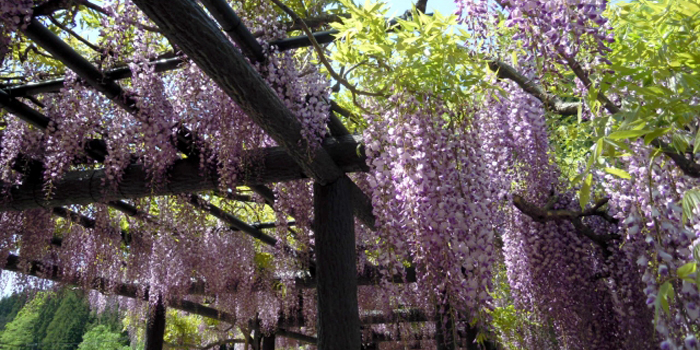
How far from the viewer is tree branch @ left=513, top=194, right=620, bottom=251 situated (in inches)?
143

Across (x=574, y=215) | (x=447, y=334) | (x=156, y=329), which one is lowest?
(x=447, y=334)

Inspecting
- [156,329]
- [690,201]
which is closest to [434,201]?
[690,201]

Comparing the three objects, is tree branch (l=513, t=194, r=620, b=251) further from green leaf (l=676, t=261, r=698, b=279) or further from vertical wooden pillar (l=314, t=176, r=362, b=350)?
green leaf (l=676, t=261, r=698, b=279)

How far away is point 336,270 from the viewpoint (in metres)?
3.46

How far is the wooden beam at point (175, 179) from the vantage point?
141 inches

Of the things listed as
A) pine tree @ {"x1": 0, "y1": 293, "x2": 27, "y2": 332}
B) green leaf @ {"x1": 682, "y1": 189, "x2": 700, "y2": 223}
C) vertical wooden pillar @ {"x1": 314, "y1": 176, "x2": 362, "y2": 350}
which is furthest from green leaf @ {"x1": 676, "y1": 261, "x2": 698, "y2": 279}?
pine tree @ {"x1": 0, "y1": 293, "x2": 27, "y2": 332}

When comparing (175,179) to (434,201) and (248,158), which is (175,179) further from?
(434,201)

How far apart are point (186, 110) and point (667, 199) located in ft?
10.1

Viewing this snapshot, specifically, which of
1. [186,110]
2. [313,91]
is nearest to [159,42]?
[186,110]

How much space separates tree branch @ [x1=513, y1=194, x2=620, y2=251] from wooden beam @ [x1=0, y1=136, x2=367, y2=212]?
1176 mm

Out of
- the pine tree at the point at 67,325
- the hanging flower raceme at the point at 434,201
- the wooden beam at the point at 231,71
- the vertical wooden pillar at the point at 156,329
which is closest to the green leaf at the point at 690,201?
the hanging flower raceme at the point at 434,201

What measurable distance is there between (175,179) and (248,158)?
73 centimetres

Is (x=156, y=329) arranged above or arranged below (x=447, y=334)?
above

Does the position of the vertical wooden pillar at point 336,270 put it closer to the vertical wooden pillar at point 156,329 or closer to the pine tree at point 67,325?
the vertical wooden pillar at point 156,329
